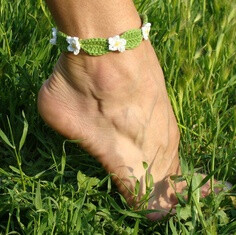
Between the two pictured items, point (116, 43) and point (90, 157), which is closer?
point (116, 43)

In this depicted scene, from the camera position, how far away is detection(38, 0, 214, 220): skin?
5.87 ft

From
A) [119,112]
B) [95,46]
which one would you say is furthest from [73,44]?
[119,112]

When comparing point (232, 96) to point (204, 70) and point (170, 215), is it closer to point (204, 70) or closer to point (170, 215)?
point (204, 70)

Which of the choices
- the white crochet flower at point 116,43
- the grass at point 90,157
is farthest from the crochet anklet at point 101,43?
the grass at point 90,157

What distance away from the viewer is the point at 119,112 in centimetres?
184

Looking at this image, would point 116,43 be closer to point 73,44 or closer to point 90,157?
point 73,44

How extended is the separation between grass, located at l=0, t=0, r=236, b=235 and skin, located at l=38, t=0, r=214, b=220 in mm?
65

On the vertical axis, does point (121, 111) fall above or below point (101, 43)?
below

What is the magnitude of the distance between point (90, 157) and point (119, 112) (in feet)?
0.73

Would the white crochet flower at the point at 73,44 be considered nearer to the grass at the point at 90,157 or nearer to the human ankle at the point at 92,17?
the human ankle at the point at 92,17

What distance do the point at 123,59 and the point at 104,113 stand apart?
150mm

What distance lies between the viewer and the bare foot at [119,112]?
180 cm

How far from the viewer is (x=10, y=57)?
2287 millimetres

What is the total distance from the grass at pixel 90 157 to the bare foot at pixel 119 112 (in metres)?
0.07
